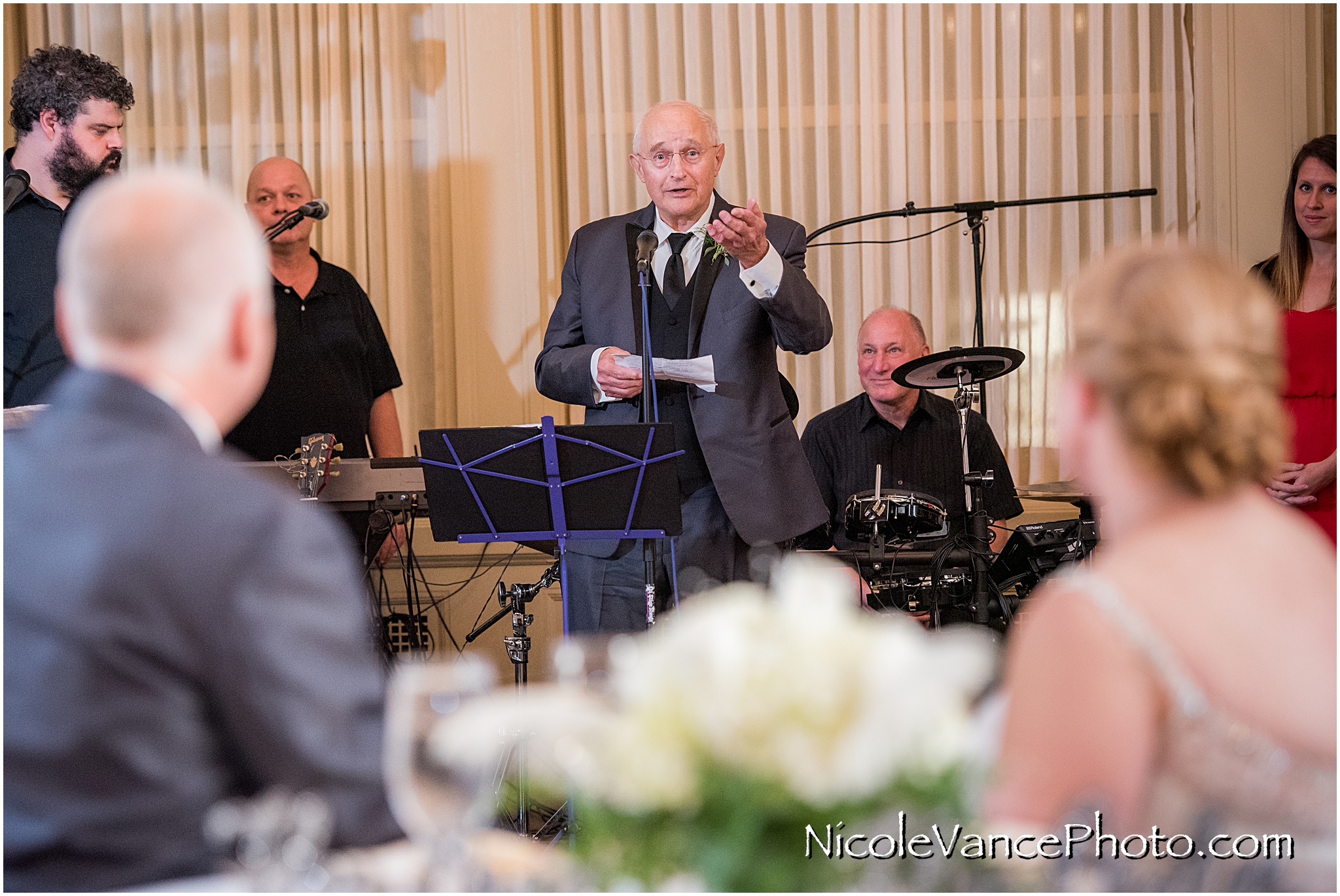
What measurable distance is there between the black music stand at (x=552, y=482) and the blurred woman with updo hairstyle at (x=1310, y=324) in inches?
70.6

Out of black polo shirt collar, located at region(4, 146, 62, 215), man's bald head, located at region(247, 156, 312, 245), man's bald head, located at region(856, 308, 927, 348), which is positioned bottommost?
man's bald head, located at region(856, 308, 927, 348)

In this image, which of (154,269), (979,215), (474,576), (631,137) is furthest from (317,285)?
(154,269)

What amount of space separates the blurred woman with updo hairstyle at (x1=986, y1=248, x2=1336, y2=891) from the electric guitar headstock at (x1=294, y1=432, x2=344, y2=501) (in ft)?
8.80

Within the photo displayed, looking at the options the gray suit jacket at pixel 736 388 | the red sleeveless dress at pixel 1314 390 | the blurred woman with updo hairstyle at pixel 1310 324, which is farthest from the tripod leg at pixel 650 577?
the red sleeveless dress at pixel 1314 390

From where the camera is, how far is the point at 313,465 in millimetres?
3463

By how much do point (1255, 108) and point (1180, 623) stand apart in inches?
194

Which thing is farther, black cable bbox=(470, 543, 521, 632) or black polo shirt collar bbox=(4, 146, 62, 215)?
black cable bbox=(470, 543, 521, 632)

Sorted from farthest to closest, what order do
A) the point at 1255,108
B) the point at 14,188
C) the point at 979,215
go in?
the point at 1255,108 < the point at 979,215 < the point at 14,188

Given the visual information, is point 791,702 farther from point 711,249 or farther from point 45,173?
point 45,173

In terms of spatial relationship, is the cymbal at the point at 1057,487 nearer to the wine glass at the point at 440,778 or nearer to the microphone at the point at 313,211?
the microphone at the point at 313,211

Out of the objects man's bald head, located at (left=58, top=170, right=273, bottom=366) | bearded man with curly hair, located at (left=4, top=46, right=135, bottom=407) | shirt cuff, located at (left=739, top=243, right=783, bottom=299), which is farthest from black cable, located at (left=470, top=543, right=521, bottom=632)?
man's bald head, located at (left=58, top=170, right=273, bottom=366)

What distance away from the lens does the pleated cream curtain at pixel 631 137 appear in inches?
210

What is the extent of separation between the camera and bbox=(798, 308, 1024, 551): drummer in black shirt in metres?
4.83

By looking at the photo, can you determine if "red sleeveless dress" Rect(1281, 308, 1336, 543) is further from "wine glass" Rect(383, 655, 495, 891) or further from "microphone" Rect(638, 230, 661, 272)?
"wine glass" Rect(383, 655, 495, 891)
